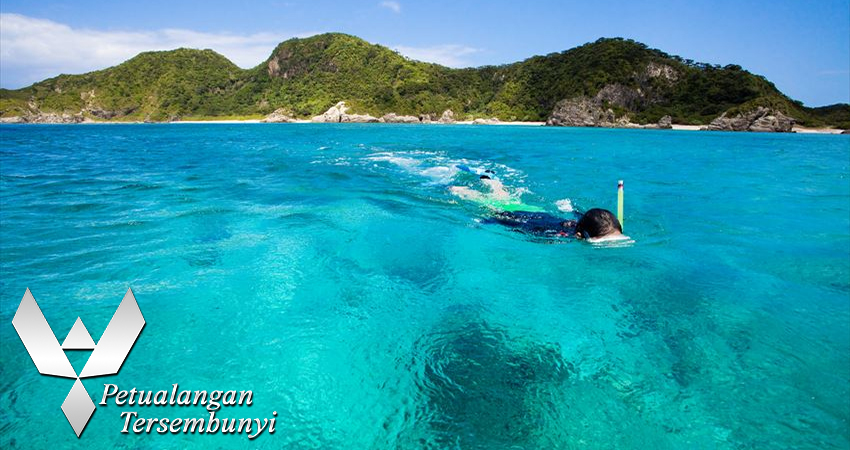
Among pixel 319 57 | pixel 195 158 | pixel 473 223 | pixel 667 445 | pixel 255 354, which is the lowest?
pixel 667 445

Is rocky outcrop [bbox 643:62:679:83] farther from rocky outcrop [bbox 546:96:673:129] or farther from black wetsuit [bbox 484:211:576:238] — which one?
black wetsuit [bbox 484:211:576:238]

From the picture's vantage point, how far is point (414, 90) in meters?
149

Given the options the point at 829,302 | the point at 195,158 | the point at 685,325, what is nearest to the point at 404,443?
the point at 685,325

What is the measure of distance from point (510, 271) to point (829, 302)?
535cm

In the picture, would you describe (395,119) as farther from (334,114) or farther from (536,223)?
(536,223)

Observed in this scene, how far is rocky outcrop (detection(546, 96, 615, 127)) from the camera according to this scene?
112 meters

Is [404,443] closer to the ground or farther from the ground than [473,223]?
closer to the ground

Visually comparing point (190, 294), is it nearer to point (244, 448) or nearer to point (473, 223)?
point (244, 448)

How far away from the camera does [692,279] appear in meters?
8.04

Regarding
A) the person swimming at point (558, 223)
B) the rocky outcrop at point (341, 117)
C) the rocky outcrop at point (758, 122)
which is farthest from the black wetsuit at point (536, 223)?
the rocky outcrop at point (341, 117)

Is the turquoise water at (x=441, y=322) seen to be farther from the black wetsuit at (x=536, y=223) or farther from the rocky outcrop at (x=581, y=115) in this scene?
the rocky outcrop at (x=581, y=115)

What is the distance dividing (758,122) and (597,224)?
111 m

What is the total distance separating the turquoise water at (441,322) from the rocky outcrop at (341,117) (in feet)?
398

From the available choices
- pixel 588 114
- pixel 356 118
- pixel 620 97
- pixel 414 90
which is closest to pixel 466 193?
pixel 588 114
